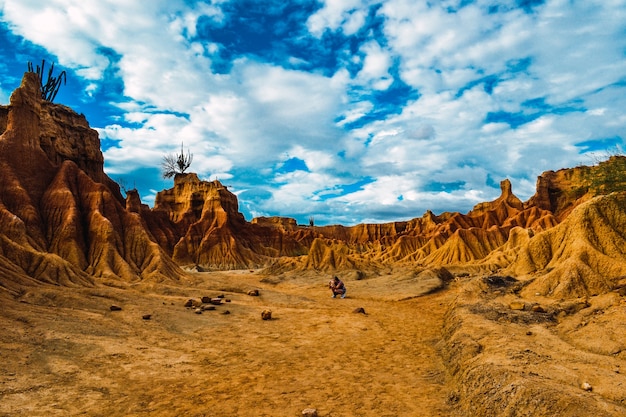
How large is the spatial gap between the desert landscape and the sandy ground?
0.19ft

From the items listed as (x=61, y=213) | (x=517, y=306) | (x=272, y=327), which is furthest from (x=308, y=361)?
(x=61, y=213)

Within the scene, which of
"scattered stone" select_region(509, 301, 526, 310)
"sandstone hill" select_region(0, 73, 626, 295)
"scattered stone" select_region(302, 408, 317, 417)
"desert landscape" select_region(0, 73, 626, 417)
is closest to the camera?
"scattered stone" select_region(302, 408, 317, 417)

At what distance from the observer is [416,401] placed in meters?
7.90

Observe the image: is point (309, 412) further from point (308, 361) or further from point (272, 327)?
point (272, 327)

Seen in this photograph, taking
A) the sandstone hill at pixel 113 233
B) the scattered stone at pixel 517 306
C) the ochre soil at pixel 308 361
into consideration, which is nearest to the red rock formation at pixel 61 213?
the sandstone hill at pixel 113 233

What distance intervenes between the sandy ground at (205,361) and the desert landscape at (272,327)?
0.19 ft

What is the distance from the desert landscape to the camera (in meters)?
7.54

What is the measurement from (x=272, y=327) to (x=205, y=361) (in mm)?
5136

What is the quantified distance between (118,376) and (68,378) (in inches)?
41.5

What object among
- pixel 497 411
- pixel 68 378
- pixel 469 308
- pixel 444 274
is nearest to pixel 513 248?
pixel 444 274

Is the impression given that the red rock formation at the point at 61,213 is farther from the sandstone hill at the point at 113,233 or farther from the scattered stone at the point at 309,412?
the scattered stone at the point at 309,412

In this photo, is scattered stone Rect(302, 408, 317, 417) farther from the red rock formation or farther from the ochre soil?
the red rock formation

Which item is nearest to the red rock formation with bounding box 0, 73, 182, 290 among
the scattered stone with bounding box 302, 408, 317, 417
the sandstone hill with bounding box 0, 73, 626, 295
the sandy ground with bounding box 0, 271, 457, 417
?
the sandstone hill with bounding box 0, 73, 626, 295

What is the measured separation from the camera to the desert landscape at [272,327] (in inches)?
297
